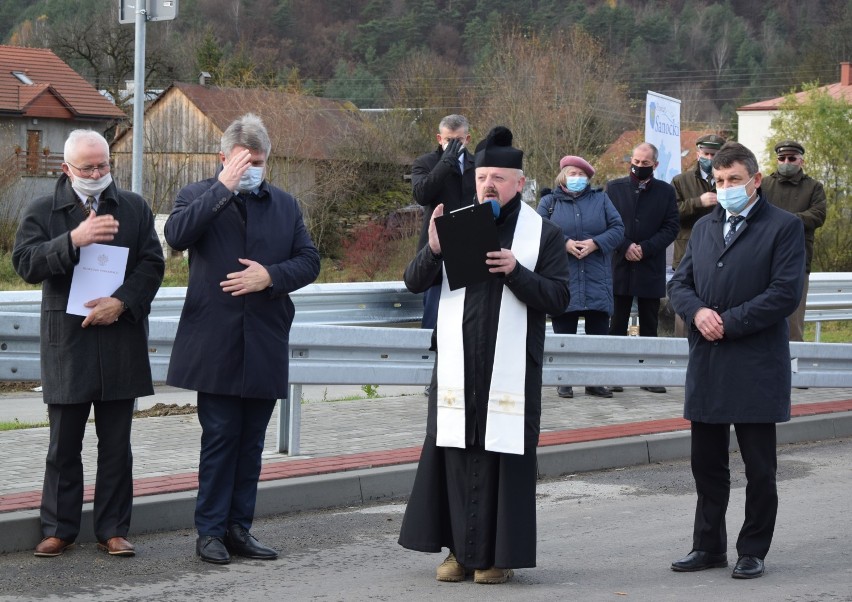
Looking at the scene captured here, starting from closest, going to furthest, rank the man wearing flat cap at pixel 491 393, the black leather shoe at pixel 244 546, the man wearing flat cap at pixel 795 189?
the man wearing flat cap at pixel 491 393, the black leather shoe at pixel 244 546, the man wearing flat cap at pixel 795 189

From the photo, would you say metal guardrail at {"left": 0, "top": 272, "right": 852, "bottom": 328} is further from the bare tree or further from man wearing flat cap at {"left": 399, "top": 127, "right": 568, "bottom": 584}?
the bare tree

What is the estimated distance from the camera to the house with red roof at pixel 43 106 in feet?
204

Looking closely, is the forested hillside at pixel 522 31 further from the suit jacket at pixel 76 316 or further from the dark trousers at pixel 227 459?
the dark trousers at pixel 227 459

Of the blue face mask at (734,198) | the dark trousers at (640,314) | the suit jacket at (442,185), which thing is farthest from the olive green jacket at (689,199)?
the blue face mask at (734,198)

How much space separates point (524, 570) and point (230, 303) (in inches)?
73.9

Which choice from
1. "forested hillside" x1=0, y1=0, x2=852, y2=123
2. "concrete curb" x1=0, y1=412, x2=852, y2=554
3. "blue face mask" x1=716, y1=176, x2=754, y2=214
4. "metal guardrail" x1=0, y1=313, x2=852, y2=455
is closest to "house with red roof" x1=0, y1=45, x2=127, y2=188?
"forested hillside" x1=0, y1=0, x2=852, y2=123

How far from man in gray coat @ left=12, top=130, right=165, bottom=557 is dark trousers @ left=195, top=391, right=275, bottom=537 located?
365 millimetres

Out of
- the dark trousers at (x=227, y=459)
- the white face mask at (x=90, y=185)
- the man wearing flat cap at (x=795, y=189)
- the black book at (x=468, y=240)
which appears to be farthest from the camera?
the man wearing flat cap at (x=795, y=189)

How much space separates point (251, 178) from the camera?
6.27 meters

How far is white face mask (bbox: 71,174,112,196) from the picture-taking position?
20.4ft

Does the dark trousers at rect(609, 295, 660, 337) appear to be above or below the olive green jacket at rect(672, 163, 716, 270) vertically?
below

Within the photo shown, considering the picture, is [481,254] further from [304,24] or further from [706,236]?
[304,24]

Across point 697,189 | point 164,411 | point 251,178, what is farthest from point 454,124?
point 251,178

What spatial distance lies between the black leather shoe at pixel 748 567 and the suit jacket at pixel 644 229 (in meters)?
5.06
